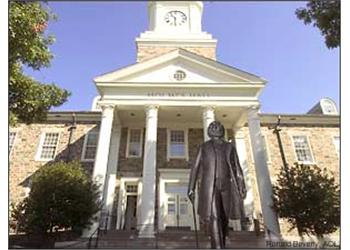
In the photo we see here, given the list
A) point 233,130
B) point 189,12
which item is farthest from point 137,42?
point 233,130

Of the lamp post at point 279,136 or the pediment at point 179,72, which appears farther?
the lamp post at point 279,136

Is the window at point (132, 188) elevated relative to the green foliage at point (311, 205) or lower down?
elevated

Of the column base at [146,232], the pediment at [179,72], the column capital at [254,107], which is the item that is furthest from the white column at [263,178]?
the column base at [146,232]

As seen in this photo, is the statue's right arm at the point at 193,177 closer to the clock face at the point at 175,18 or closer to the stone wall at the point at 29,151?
the stone wall at the point at 29,151

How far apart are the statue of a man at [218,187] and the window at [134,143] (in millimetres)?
14652

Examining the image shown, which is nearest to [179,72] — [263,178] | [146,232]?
[263,178]

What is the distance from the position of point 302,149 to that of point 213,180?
57.6 feet

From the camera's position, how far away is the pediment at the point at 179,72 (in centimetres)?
1908

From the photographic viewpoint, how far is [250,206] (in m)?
19.0

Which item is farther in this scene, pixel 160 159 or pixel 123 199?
pixel 160 159

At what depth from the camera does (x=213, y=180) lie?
236 inches

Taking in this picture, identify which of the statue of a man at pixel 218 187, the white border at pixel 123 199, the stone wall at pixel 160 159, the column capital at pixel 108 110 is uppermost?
the column capital at pixel 108 110

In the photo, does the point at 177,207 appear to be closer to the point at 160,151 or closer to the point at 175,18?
the point at 160,151

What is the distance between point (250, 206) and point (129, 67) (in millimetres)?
9795
